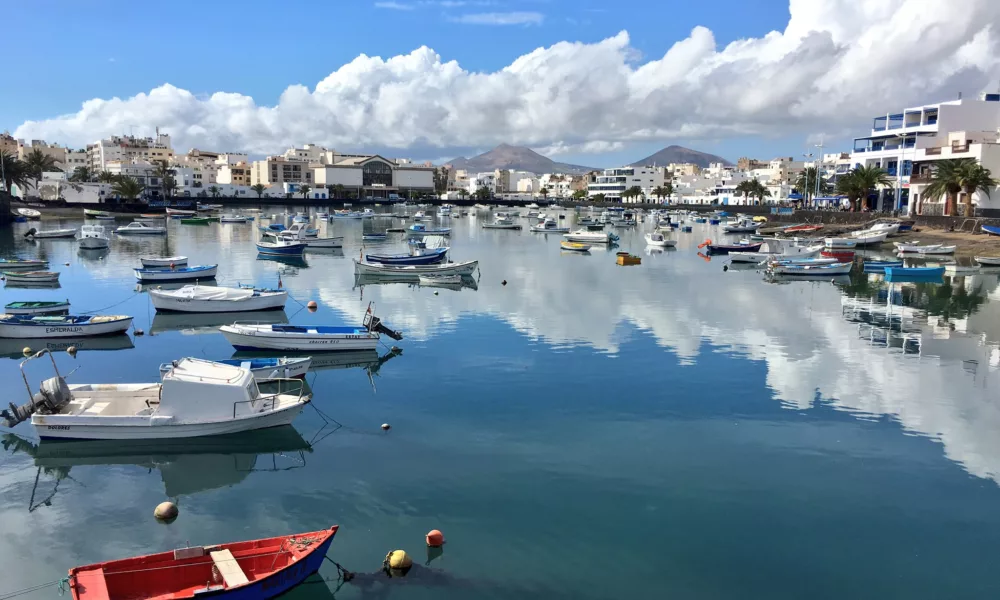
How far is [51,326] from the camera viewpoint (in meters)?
28.1

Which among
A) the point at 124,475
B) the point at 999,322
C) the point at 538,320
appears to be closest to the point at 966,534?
the point at 124,475

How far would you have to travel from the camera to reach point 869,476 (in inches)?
632

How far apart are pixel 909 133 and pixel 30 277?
3650 inches

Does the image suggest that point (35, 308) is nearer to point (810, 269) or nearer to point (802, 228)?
point (810, 269)

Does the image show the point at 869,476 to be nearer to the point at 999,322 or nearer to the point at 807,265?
the point at 999,322

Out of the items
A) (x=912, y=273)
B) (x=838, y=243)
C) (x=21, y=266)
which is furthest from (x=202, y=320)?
(x=838, y=243)

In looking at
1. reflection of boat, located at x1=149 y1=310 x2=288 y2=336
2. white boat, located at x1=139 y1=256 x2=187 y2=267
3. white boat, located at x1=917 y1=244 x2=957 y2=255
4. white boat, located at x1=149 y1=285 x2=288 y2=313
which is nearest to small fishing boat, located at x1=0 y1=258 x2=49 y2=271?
white boat, located at x1=139 y1=256 x2=187 y2=267

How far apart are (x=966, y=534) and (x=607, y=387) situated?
35.5ft

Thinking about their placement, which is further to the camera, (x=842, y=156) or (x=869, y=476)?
(x=842, y=156)

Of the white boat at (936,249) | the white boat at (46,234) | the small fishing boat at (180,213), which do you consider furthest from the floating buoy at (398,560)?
the small fishing boat at (180,213)

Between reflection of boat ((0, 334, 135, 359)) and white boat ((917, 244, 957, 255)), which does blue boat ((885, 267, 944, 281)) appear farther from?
reflection of boat ((0, 334, 135, 359))

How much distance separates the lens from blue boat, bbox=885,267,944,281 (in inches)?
1977

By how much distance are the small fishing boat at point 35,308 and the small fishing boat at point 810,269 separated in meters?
45.5

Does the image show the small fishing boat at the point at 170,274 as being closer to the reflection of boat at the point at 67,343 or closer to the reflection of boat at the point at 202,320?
the reflection of boat at the point at 202,320
